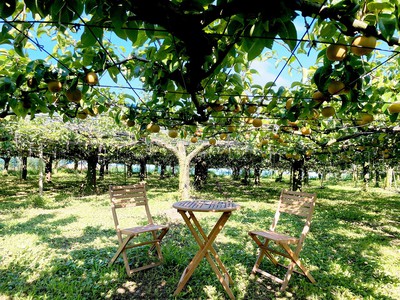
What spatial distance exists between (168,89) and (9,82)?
1114 millimetres

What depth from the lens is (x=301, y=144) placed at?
7.15 metres

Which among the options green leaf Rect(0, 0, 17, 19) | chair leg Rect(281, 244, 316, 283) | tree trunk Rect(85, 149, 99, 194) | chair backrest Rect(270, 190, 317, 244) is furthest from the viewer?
tree trunk Rect(85, 149, 99, 194)

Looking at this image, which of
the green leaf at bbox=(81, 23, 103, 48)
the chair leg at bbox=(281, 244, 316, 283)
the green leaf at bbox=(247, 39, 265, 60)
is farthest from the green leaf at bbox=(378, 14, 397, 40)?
the chair leg at bbox=(281, 244, 316, 283)

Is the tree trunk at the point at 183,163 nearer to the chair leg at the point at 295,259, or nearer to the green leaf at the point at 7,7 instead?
the chair leg at the point at 295,259

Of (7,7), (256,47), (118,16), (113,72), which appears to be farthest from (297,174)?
(7,7)

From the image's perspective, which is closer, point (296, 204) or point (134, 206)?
point (296, 204)

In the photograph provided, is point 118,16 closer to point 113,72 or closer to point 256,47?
point 256,47

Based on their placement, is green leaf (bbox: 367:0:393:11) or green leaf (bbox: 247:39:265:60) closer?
green leaf (bbox: 367:0:393:11)

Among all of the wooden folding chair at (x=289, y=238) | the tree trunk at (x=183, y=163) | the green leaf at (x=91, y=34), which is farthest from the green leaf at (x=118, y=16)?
the tree trunk at (x=183, y=163)

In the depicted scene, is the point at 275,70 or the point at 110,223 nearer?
the point at 275,70

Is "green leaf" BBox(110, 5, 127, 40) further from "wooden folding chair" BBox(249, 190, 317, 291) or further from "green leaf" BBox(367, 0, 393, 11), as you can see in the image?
"wooden folding chair" BBox(249, 190, 317, 291)

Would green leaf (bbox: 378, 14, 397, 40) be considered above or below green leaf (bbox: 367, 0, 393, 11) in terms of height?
below

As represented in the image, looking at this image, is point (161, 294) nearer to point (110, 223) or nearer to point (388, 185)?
point (110, 223)

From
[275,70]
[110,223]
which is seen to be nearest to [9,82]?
[275,70]
